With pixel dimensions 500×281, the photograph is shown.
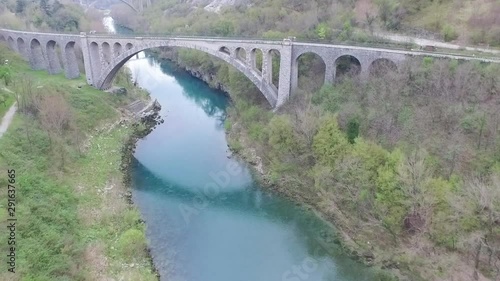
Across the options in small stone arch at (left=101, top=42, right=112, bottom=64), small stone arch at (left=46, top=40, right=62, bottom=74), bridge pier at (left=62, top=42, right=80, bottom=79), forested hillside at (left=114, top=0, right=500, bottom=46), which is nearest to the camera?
forested hillside at (left=114, top=0, right=500, bottom=46)

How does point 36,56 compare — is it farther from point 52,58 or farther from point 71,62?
point 71,62

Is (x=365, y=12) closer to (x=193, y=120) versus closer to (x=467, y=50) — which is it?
(x=467, y=50)

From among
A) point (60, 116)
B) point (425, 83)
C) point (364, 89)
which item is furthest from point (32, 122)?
point (425, 83)

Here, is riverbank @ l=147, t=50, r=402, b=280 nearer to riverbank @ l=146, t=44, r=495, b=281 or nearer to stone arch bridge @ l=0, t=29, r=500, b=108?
riverbank @ l=146, t=44, r=495, b=281

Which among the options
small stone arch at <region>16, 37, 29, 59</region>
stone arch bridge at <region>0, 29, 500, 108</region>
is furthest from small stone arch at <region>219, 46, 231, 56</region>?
small stone arch at <region>16, 37, 29, 59</region>

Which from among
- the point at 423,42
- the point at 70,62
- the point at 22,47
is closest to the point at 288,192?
the point at 423,42

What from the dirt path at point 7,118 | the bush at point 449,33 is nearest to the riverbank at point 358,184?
the bush at point 449,33
